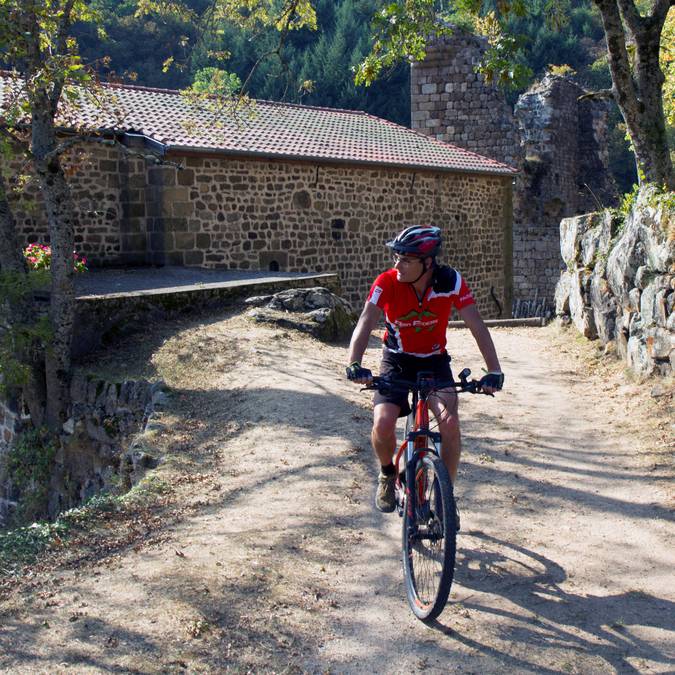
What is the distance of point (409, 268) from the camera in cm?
432

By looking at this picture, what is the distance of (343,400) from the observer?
27.5 feet

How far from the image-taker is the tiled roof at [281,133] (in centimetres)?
1644

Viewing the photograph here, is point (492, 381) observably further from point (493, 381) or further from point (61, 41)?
point (61, 41)

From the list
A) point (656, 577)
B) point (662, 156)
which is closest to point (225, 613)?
point (656, 577)

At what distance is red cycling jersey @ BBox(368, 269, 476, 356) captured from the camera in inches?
173

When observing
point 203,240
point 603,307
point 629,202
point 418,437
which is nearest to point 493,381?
point 418,437

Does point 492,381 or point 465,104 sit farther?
point 465,104

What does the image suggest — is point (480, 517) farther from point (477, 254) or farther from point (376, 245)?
point (477, 254)

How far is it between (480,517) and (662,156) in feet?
19.7

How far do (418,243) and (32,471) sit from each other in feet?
25.7

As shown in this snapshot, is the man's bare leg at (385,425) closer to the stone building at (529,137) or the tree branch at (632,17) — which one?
the tree branch at (632,17)

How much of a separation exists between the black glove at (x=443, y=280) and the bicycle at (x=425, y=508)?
0.44 metres

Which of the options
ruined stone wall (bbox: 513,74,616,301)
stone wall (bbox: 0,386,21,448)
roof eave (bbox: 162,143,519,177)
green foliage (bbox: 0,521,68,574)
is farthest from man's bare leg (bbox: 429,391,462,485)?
ruined stone wall (bbox: 513,74,616,301)

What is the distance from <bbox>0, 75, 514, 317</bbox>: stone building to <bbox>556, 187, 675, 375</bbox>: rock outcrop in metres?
5.76
